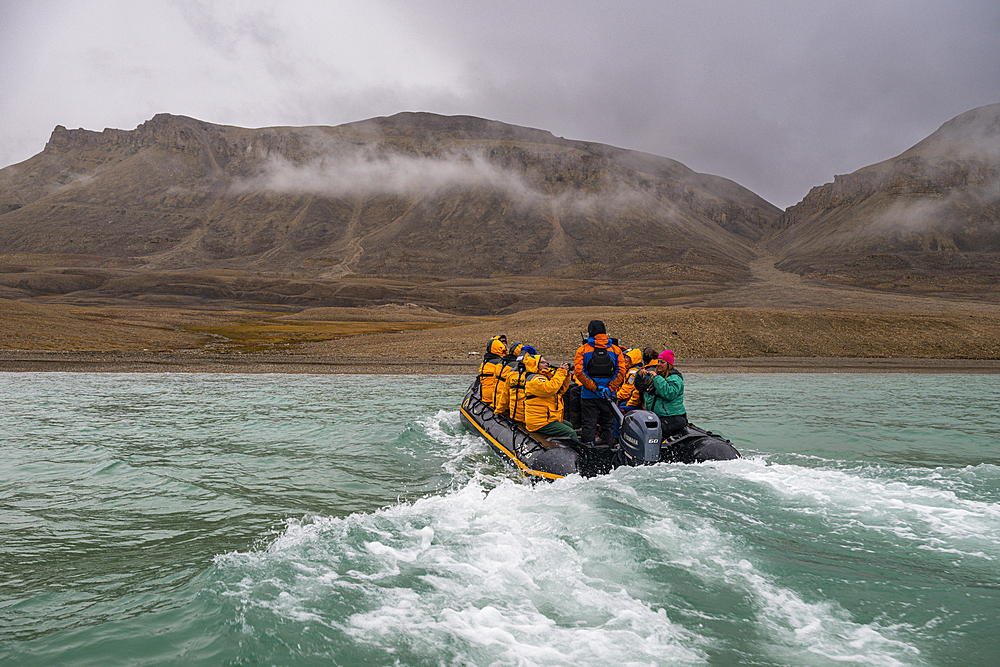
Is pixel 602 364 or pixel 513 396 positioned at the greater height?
pixel 602 364

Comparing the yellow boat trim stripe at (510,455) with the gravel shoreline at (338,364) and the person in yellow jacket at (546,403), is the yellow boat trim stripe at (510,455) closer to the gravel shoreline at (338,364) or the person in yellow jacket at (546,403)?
the person in yellow jacket at (546,403)

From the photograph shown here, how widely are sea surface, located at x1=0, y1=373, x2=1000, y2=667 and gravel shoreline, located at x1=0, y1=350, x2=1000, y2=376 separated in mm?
16770

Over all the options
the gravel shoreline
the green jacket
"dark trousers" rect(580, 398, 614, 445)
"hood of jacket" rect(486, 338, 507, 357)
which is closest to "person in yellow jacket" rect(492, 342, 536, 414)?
"hood of jacket" rect(486, 338, 507, 357)

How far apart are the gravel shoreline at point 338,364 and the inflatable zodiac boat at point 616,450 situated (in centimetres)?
1876

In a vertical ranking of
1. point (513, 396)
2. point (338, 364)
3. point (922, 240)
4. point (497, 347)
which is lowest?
point (338, 364)

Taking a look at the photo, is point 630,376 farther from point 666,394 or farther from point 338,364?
point 338,364

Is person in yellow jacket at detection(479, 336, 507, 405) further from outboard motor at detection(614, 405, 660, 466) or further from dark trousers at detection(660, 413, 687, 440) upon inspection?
dark trousers at detection(660, 413, 687, 440)

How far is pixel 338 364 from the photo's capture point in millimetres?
32750

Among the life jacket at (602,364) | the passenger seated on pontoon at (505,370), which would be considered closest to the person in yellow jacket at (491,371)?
the passenger seated on pontoon at (505,370)

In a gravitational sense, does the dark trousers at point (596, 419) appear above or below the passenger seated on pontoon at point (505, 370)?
below

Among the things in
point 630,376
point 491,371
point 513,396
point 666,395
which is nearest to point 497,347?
point 491,371

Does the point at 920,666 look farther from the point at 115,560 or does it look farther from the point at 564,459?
the point at 115,560

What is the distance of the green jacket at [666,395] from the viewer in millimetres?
10227

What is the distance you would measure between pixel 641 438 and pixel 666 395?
921 mm
